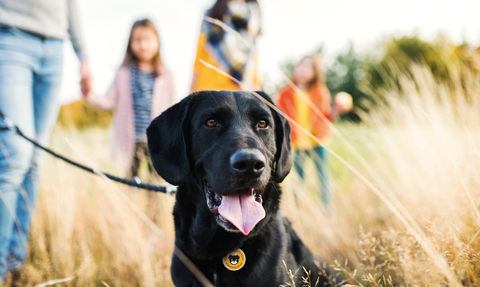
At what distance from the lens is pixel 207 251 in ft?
5.04

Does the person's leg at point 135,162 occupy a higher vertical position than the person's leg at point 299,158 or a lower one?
lower

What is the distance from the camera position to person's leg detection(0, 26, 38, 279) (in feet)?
6.14

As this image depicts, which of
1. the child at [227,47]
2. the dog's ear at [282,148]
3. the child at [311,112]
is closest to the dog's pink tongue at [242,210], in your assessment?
the dog's ear at [282,148]

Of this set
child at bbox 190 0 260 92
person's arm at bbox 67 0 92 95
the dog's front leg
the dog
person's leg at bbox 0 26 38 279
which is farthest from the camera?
child at bbox 190 0 260 92

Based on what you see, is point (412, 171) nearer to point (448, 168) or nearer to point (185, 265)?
point (448, 168)

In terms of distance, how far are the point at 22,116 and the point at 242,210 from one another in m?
1.78

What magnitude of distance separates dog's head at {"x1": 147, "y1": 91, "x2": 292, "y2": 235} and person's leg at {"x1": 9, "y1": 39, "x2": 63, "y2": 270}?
3.82ft

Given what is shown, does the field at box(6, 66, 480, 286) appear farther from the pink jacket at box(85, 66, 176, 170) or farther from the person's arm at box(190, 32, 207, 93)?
the person's arm at box(190, 32, 207, 93)

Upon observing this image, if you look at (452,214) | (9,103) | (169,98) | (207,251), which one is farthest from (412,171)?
(9,103)

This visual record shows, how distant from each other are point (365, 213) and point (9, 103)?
3.26 metres

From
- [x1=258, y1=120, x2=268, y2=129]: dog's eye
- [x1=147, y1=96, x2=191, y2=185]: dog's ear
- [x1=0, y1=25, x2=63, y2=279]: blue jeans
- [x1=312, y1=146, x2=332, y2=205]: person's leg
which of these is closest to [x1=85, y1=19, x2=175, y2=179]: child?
[x1=0, y1=25, x2=63, y2=279]: blue jeans

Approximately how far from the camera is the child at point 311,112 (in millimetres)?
3680

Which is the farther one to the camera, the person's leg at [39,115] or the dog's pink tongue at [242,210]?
the person's leg at [39,115]

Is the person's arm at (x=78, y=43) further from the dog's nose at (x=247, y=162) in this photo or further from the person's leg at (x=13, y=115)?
the dog's nose at (x=247, y=162)
